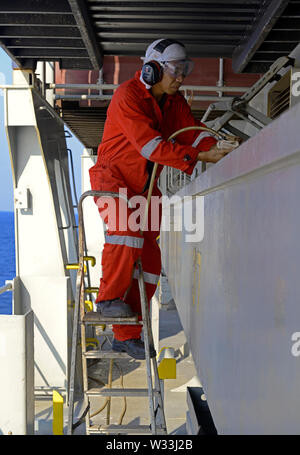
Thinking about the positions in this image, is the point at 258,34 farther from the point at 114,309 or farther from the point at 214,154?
the point at 114,309

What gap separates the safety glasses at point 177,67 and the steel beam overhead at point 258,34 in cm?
120

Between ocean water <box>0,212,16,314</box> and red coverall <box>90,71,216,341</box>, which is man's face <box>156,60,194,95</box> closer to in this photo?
red coverall <box>90,71,216,341</box>

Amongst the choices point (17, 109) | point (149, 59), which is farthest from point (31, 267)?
point (149, 59)

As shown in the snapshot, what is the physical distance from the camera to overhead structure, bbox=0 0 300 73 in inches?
163

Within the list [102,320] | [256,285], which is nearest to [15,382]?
[102,320]

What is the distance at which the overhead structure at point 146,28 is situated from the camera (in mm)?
4148

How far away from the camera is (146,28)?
4.77m

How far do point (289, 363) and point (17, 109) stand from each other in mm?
6802

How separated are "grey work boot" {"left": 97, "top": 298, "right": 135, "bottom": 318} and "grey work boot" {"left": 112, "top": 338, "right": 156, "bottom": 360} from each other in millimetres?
306

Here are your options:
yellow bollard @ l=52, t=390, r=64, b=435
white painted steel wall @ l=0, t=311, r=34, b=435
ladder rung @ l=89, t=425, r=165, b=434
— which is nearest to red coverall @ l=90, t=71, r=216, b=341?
ladder rung @ l=89, t=425, r=165, b=434

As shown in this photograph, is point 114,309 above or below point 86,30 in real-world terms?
below

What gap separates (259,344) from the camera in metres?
1.41

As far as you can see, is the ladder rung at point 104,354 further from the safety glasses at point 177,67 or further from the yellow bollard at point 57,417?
the yellow bollard at point 57,417

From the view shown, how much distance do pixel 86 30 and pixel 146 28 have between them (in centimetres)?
65
